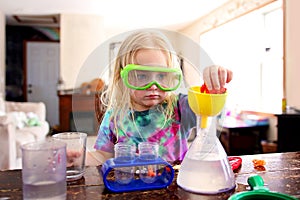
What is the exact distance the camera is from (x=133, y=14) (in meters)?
4.78

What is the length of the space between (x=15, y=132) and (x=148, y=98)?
258 cm

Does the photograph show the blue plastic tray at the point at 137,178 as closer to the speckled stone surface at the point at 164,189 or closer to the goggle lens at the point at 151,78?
the speckled stone surface at the point at 164,189

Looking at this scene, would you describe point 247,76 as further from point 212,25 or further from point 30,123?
point 30,123

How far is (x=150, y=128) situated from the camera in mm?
707

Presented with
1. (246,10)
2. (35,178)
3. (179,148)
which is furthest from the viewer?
(246,10)

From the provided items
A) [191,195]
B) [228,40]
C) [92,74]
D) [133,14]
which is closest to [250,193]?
[191,195]

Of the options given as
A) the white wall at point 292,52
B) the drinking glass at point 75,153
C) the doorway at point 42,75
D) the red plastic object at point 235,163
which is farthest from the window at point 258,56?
the doorway at point 42,75

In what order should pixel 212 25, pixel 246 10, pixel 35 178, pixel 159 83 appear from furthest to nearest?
pixel 212 25 < pixel 246 10 < pixel 159 83 < pixel 35 178

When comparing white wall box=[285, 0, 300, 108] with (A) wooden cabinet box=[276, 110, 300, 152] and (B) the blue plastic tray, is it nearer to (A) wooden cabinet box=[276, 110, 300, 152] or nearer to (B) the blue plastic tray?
(A) wooden cabinet box=[276, 110, 300, 152]

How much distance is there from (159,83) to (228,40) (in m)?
3.62

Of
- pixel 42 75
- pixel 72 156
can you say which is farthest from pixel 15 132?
pixel 42 75

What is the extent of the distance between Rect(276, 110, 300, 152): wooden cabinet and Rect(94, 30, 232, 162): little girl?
2082 mm

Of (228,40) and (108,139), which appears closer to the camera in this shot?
(108,139)

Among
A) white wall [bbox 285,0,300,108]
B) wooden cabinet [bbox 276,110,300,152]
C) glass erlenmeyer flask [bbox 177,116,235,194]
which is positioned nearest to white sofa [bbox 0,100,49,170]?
glass erlenmeyer flask [bbox 177,116,235,194]
